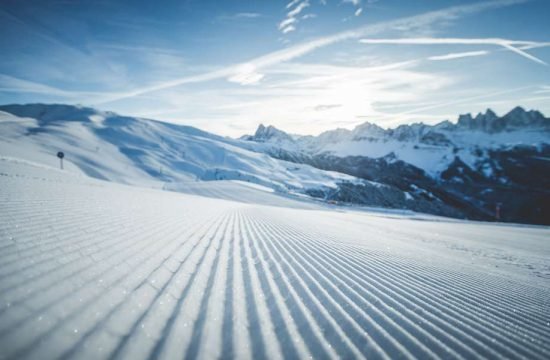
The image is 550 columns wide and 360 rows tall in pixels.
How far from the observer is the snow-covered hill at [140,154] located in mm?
63125

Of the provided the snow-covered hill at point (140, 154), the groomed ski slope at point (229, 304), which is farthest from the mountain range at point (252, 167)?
the groomed ski slope at point (229, 304)

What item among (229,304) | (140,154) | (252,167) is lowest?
(229,304)

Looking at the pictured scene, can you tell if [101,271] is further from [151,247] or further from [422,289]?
[422,289]

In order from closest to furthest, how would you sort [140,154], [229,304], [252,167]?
[229,304] → [140,154] → [252,167]

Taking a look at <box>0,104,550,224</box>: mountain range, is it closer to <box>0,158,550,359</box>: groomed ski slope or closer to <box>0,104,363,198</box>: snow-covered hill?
<box>0,104,363,198</box>: snow-covered hill

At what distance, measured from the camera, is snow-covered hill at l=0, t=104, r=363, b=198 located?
63125 mm

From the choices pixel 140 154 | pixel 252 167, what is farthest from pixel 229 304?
pixel 252 167

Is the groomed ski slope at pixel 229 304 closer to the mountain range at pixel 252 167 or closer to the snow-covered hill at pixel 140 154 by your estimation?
the mountain range at pixel 252 167

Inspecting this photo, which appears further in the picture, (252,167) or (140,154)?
(252,167)

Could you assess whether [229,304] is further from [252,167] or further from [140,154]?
[252,167]

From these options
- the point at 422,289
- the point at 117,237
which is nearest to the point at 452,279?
the point at 422,289

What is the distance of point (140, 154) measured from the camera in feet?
288

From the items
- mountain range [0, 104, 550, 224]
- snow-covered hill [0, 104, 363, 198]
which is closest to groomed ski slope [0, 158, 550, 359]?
mountain range [0, 104, 550, 224]

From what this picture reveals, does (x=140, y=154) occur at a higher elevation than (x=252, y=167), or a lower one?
higher
